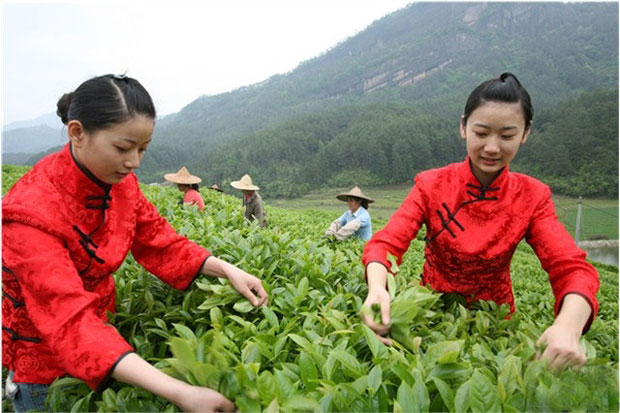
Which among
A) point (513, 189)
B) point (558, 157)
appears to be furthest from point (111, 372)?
point (558, 157)

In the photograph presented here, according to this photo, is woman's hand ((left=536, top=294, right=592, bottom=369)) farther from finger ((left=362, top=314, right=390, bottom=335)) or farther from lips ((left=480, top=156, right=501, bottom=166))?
lips ((left=480, top=156, right=501, bottom=166))

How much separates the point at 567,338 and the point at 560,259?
0.41 meters

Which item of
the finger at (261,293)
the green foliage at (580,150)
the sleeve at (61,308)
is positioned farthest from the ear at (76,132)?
the green foliage at (580,150)

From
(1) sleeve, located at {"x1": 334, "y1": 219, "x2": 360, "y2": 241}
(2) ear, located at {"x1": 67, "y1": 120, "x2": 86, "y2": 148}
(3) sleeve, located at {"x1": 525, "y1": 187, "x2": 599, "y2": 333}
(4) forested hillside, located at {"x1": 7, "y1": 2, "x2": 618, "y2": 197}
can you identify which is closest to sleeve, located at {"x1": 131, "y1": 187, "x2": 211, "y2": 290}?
(2) ear, located at {"x1": 67, "y1": 120, "x2": 86, "y2": 148}

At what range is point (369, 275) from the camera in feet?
4.42

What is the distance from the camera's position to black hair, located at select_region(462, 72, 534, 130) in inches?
56.1

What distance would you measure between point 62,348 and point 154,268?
1.92ft

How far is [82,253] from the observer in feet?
3.95

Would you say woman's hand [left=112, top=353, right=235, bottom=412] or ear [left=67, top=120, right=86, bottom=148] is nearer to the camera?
woman's hand [left=112, top=353, right=235, bottom=412]

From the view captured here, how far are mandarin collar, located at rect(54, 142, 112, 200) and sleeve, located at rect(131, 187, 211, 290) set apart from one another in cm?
28

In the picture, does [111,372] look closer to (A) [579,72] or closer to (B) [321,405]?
(B) [321,405]

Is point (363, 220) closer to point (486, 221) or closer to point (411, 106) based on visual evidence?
point (486, 221)

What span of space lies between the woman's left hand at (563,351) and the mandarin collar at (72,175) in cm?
134

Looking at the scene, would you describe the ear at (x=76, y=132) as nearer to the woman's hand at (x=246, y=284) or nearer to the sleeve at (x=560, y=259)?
the woman's hand at (x=246, y=284)
